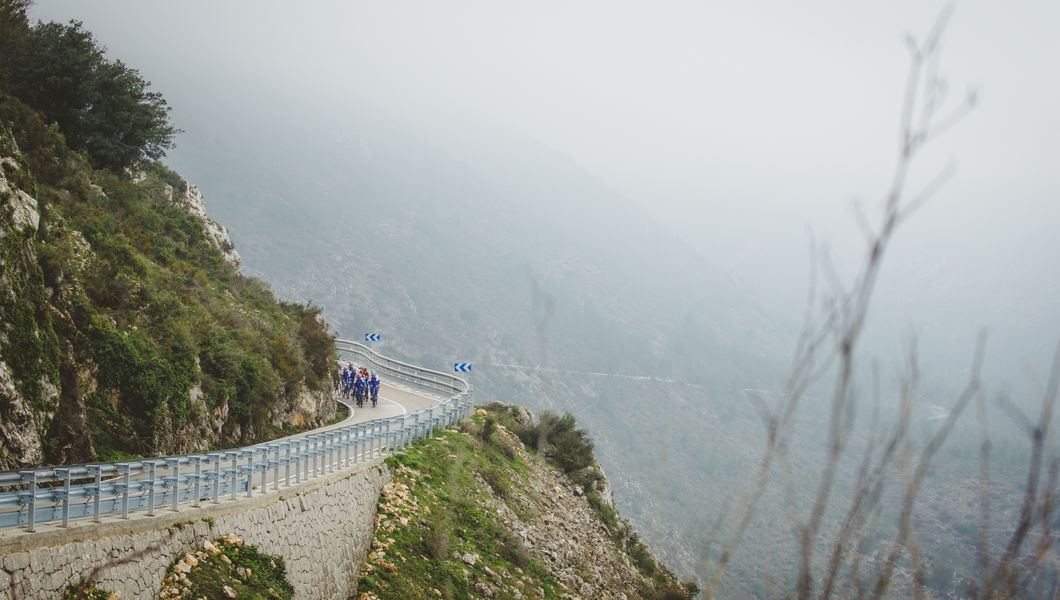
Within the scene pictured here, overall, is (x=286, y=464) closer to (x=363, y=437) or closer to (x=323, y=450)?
(x=323, y=450)

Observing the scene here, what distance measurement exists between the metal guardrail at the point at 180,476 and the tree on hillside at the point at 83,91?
18.3 metres

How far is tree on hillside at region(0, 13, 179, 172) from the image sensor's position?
27.3 m

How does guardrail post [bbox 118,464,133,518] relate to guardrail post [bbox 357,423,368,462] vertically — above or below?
below

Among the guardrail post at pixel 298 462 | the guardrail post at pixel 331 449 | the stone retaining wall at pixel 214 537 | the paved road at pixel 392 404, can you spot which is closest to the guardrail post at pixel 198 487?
the stone retaining wall at pixel 214 537

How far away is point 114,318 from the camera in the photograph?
1672cm

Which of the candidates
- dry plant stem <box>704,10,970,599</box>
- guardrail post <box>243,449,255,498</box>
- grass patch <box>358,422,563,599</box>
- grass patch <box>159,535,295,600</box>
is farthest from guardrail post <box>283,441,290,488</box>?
dry plant stem <box>704,10,970,599</box>

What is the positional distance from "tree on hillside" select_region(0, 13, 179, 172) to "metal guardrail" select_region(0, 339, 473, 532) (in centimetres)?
1828

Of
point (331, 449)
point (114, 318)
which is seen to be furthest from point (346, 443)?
point (114, 318)

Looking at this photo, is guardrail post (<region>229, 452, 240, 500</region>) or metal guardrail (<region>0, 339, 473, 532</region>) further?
guardrail post (<region>229, 452, 240, 500</region>)

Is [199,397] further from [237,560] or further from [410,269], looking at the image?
[410,269]

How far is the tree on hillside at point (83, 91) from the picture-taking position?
2733 cm

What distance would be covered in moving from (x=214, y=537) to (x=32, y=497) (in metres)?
3.41

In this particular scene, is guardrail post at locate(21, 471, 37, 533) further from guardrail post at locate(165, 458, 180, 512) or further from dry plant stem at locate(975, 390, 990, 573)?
dry plant stem at locate(975, 390, 990, 573)

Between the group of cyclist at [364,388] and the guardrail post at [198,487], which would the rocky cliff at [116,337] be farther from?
the group of cyclist at [364,388]
